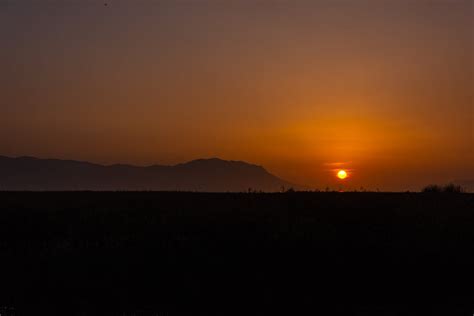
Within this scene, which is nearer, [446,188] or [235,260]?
[235,260]

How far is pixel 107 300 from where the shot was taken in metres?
16.5

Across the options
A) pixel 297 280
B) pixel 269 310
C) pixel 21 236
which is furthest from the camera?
pixel 21 236

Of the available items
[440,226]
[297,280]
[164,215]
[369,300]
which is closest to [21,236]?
[164,215]

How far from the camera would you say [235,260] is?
1870 centimetres

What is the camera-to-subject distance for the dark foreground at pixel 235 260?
16.3m

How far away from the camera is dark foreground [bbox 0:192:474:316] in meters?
16.3

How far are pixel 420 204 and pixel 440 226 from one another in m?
4.80

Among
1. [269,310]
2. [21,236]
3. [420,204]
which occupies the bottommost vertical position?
[269,310]

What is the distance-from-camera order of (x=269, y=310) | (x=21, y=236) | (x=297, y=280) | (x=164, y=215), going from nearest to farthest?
1. (x=269, y=310)
2. (x=297, y=280)
3. (x=21, y=236)
4. (x=164, y=215)

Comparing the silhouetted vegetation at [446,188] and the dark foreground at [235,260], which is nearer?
the dark foreground at [235,260]

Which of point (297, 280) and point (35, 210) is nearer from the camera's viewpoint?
point (297, 280)

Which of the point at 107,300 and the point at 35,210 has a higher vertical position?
the point at 35,210

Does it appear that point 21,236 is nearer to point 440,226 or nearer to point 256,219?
point 256,219

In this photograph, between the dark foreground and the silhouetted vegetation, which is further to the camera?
the silhouetted vegetation
